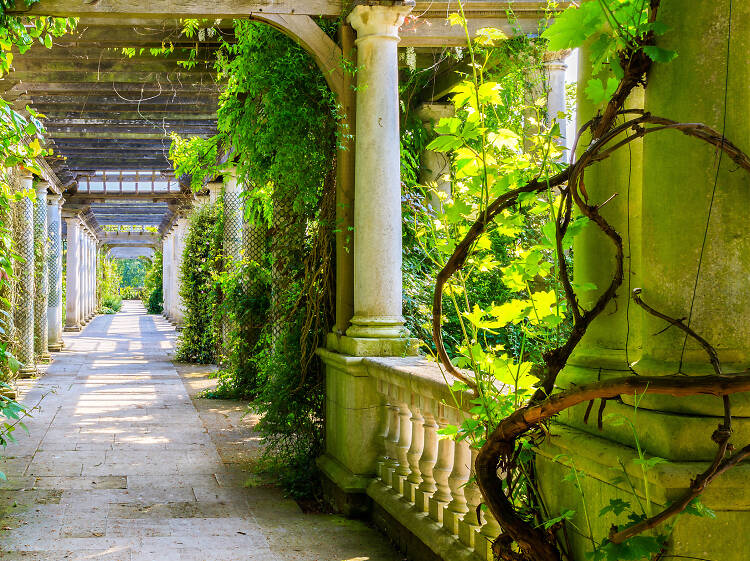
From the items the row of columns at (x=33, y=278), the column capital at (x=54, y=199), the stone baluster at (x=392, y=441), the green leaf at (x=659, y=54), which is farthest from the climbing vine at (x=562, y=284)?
the column capital at (x=54, y=199)

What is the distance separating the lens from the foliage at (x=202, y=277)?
514 inches

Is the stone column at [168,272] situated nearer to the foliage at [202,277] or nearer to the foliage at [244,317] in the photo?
the foliage at [202,277]

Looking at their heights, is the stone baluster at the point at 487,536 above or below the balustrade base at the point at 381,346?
below

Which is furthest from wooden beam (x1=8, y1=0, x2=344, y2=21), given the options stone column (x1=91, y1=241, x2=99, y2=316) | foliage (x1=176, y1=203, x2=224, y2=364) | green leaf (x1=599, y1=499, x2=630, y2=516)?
stone column (x1=91, y1=241, x2=99, y2=316)

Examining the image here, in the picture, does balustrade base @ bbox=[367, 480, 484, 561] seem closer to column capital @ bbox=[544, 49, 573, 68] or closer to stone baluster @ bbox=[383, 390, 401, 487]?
stone baluster @ bbox=[383, 390, 401, 487]

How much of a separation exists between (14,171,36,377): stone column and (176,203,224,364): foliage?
2507 mm

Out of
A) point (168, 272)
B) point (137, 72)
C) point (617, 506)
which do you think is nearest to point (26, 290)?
point (137, 72)

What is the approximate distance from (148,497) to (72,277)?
1836 cm

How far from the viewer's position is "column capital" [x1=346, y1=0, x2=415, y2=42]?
202 inches

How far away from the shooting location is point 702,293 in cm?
186

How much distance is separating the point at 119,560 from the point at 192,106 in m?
7.63

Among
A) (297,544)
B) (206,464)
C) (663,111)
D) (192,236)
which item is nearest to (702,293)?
(663,111)

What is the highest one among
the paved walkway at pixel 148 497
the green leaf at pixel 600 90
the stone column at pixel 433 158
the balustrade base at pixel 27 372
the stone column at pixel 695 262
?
the stone column at pixel 433 158

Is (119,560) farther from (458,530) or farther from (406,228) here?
(406,228)
